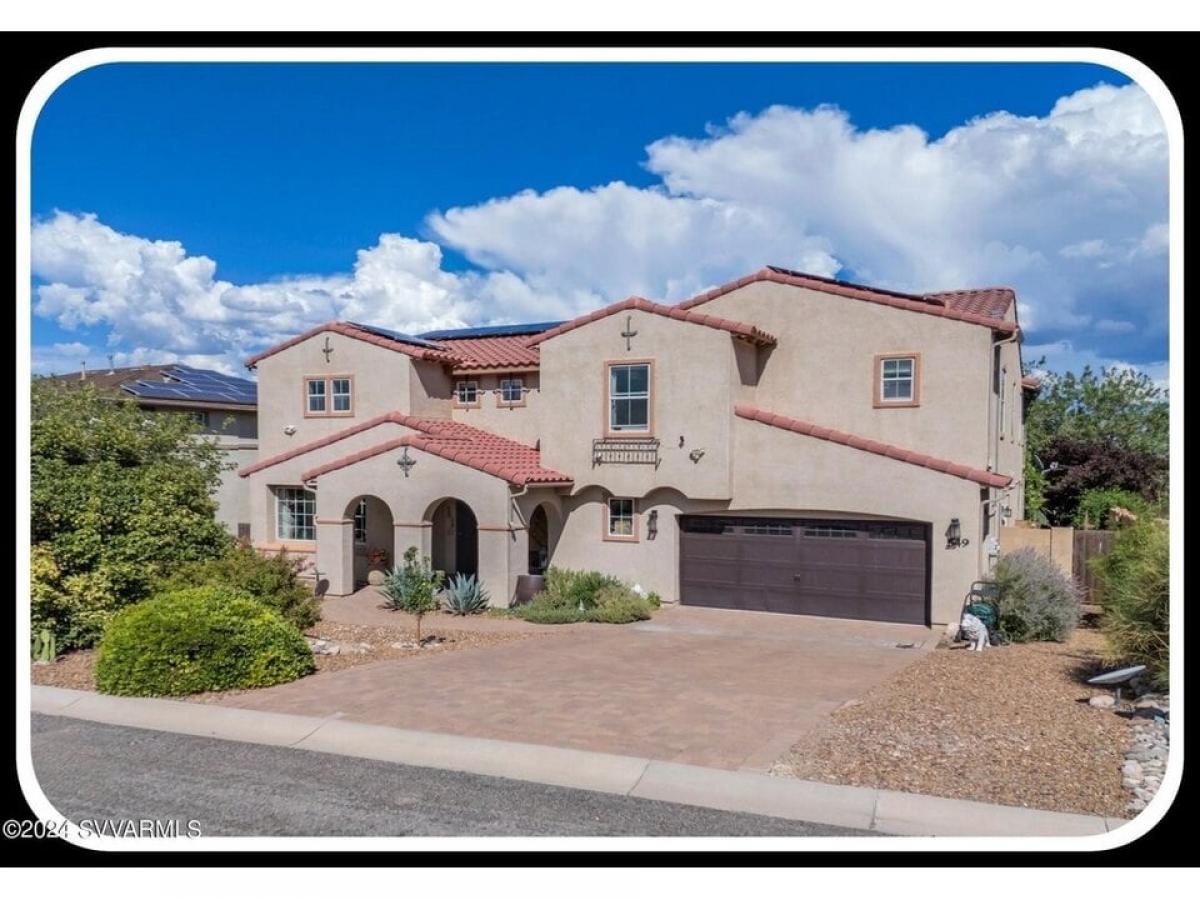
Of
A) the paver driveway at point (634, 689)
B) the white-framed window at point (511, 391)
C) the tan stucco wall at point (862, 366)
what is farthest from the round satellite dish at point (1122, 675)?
the white-framed window at point (511, 391)

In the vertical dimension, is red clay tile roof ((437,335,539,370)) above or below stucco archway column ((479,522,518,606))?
above

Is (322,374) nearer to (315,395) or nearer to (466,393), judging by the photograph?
(315,395)

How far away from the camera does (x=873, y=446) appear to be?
17297 millimetres

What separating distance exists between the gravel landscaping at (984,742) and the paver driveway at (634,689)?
1.78ft

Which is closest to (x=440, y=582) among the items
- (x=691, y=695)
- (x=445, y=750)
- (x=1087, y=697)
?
(x=691, y=695)

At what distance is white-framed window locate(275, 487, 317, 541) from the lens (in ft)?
73.0

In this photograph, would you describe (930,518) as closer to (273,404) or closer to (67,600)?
(67,600)

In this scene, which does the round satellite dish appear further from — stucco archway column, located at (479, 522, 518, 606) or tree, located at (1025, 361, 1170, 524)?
tree, located at (1025, 361, 1170, 524)

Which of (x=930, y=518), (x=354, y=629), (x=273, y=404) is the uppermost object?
(x=273, y=404)

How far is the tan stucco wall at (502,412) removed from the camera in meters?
21.6

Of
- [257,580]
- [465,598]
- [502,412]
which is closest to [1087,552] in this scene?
[465,598]

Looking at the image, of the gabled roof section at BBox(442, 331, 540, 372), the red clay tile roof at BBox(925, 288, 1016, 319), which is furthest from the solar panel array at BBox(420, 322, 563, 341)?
the red clay tile roof at BBox(925, 288, 1016, 319)

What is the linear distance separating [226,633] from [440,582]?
7553 mm

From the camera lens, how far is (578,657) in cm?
1385
